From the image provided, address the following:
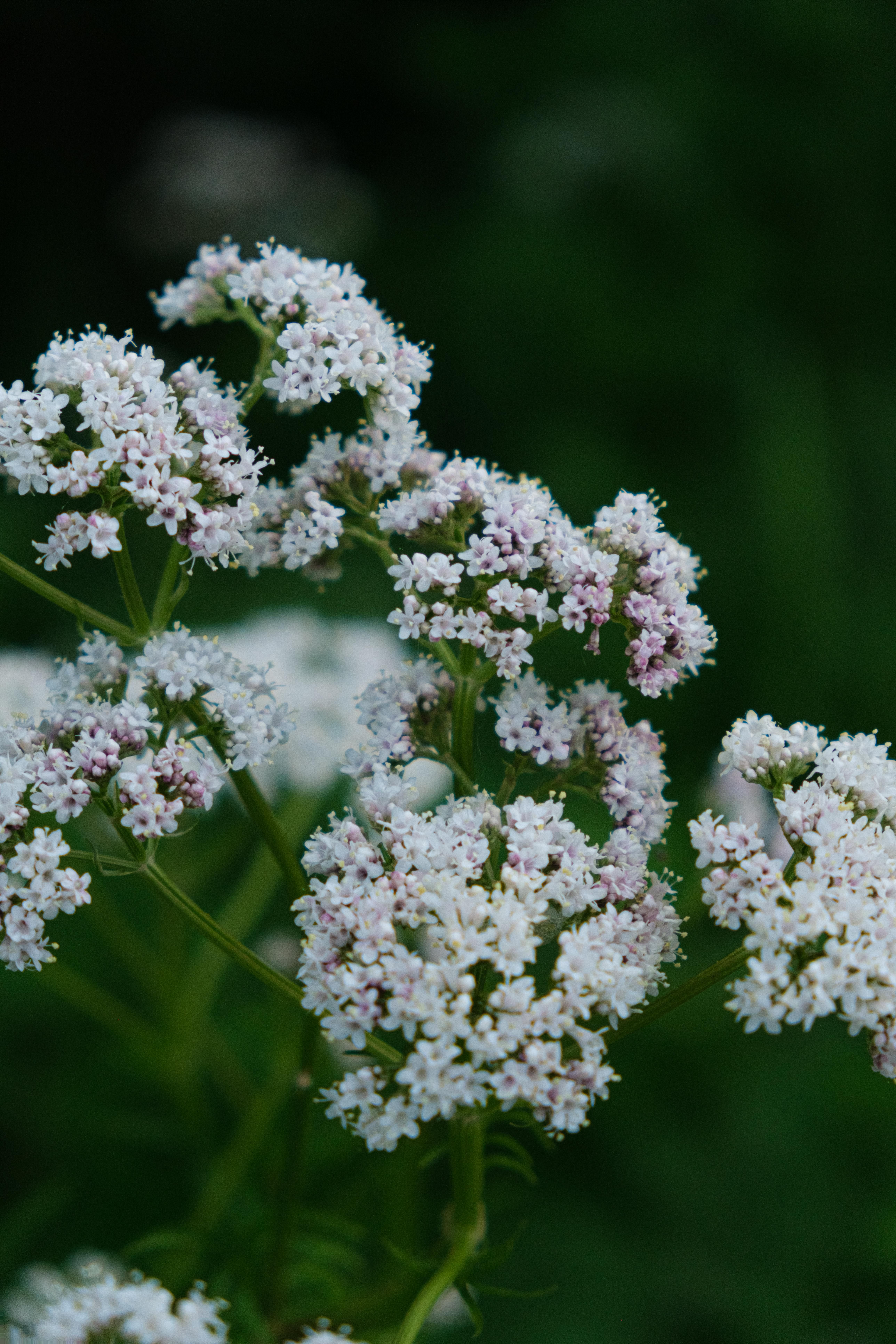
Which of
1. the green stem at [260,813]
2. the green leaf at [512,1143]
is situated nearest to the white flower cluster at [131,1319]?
the green leaf at [512,1143]

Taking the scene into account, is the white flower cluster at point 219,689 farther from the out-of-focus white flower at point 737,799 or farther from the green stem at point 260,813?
the out-of-focus white flower at point 737,799

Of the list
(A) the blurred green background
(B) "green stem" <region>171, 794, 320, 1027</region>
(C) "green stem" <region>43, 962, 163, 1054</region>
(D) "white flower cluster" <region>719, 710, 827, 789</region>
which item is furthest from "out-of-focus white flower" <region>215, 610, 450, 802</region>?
(D) "white flower cluster" <region>719, 710, 827, 789</region>

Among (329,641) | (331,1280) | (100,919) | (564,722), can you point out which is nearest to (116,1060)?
(100,919)

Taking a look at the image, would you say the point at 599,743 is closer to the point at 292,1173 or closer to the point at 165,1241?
the point at 292,1173

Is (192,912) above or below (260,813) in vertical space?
below

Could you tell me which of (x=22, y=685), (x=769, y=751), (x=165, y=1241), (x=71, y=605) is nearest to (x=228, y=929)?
(x=22, y=685)

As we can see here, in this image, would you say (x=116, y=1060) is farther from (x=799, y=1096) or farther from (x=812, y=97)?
(x=812, y=97)

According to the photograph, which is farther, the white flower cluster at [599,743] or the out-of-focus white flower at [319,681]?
the out-of-focus white flower at [319,681]
